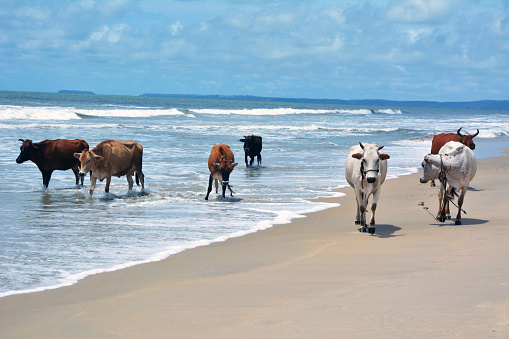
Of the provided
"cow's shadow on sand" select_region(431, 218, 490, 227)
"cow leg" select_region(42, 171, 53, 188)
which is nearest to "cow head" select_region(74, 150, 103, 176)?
"cow leg" select_region(42, 171, 53, 188)

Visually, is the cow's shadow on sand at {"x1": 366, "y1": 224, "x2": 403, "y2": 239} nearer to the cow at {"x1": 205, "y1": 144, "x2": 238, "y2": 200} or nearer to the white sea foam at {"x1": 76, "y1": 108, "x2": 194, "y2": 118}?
the cow at {"x1": 205, "y1": 144, "x2": 238, "y2": 200}

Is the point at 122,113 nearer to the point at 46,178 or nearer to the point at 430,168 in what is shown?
the point at 46,178

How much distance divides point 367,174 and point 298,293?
172 inches

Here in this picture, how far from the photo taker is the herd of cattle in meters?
10.1

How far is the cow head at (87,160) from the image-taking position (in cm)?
1470

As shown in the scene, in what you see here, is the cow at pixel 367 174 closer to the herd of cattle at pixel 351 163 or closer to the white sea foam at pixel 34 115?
the herd of cattle at pixel 351 163

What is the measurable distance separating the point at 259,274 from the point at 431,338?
8.78ft

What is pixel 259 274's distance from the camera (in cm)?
663

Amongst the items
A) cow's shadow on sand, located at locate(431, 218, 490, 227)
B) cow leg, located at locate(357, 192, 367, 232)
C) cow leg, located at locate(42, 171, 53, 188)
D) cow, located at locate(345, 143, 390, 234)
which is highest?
cow, located at locate(345, 143, 390, 234)

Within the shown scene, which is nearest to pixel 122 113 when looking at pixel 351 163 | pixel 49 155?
pixel 49 155

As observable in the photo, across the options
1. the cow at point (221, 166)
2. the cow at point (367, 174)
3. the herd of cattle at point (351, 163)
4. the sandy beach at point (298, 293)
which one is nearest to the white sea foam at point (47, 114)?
the herd of cattle at point (351, 163)

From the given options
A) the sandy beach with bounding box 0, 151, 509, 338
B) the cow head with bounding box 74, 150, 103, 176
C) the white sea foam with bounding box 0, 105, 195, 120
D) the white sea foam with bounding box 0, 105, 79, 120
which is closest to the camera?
the sandy beach with bounding box 0, 151, 509, 338

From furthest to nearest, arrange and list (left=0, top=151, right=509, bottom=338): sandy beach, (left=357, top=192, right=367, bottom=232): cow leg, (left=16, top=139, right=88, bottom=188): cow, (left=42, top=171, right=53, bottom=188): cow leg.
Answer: (left=16, top=139, right=88, bottom=188): cow < (left=42, top=171, right=53, bottom=188): cow leg < (left=357, top=192, right=367, bottom=232): cow leg < (left=0, top=151, right=509, bottom=338): sandy beach

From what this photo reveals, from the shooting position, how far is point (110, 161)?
15.2 metres
